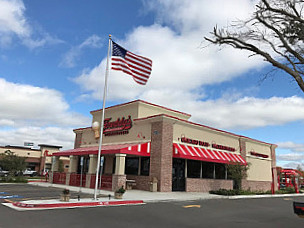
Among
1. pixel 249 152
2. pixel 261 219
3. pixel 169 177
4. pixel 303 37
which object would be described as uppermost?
pixel 303 37

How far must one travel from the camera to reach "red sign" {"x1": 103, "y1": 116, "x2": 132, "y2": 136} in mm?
24906

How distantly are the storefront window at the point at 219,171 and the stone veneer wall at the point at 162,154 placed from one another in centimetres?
683

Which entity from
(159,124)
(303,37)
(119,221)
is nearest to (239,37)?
(303,37)

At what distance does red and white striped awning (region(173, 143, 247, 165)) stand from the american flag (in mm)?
7928

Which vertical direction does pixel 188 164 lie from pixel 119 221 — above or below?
above

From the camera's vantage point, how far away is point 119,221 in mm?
9484

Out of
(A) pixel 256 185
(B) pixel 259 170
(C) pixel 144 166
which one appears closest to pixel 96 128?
(C) pixel 144 166

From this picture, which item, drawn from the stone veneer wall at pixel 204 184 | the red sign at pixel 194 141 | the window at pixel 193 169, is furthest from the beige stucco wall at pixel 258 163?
the window at pixel 193 169

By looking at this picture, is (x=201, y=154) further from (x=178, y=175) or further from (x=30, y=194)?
(x=30, y=194)

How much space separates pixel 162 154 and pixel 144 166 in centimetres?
259

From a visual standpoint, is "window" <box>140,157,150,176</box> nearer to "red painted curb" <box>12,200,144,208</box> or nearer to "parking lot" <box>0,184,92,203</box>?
"parking lot" <box>0,184,92,203</box>

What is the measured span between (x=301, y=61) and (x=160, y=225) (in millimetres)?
7754

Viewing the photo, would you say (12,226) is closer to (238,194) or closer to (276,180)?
(238,194)

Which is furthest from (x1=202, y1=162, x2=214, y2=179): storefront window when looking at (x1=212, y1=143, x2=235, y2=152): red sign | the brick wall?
the brick wall
